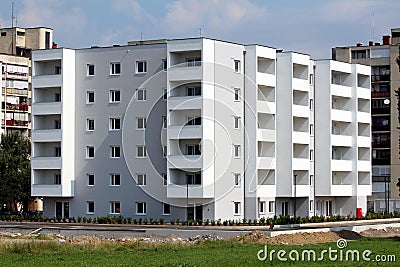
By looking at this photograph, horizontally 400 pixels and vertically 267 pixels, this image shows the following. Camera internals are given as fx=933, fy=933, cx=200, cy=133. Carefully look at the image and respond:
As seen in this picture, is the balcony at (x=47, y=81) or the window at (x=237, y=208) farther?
the balcony at (x=47, y=81)

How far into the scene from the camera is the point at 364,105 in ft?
349

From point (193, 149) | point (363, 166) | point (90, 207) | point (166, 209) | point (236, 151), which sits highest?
point (193, 149)

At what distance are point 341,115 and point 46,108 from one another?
104 feet

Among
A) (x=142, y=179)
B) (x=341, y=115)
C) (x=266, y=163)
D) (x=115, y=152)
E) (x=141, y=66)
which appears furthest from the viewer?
(x=341, y=115)

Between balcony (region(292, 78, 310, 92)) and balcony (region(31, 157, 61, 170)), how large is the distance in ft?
80.4

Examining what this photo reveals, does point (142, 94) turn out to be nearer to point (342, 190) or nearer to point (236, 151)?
point (236, 151)

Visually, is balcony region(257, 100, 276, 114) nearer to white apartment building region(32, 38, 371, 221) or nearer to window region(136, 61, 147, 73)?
white apartment building region(32, 38, 371, 221)

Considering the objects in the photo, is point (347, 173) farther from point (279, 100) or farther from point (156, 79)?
point (156, 79)

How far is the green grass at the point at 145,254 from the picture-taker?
4041 centimetres

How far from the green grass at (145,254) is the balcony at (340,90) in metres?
44.8

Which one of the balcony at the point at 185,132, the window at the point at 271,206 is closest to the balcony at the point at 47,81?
the balcony at the point at 185,132

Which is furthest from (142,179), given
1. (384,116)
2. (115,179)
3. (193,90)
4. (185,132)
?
(384,116)

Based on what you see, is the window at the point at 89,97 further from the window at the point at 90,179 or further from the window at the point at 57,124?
the window at the point at 90,179

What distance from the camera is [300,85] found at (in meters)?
94.6
